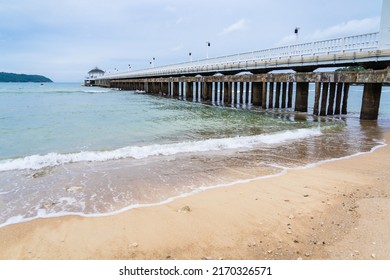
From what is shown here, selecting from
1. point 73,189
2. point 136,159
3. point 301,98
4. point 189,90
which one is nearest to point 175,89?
point 189,90

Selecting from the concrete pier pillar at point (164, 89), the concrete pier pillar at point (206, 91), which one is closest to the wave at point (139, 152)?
the concrete pier pillar at point (206, 91)

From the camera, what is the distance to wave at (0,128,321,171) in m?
7.41

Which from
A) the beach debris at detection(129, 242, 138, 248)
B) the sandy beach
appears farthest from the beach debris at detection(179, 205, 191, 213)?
the beach debris at detection(129, 242, 138, 248)

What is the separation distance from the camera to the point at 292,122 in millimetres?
15461

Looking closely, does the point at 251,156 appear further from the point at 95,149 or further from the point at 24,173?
the point at 24,173

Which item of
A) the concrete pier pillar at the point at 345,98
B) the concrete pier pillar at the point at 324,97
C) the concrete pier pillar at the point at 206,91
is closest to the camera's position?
the concrete pier pillar at the point at 324,97

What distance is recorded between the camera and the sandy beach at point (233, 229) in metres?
3.28

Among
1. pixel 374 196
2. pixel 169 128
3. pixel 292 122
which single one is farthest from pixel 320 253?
pixel 292 122

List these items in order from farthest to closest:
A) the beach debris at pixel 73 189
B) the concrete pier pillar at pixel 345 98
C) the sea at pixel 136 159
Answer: the concrete pier pillar at pixel 345 98
the beach debris at pixel 73 189
the sea at pixel 136 159

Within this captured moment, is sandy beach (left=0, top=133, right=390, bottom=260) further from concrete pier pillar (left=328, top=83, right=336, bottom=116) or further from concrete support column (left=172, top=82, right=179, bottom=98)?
concrete support column (left=172, top=82, right=179, bottom=98)

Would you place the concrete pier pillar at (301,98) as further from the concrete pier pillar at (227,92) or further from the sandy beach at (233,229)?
the sandy beach at (233,229)

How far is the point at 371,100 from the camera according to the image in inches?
602

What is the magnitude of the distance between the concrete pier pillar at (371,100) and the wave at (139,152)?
6404mm

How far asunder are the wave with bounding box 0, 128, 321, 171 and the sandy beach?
354cm
